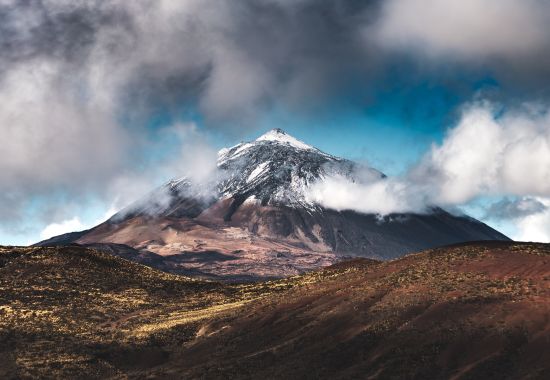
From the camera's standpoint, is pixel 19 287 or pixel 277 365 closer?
pixel 277 365

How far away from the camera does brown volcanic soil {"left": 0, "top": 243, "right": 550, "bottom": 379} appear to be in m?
64.9

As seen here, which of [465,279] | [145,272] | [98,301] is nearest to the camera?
[465,279]

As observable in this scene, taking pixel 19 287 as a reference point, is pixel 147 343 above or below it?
below

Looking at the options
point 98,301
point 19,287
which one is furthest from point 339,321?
point 19,287

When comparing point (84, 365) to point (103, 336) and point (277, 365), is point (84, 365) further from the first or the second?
point (277, 365)

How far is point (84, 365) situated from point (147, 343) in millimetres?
10155

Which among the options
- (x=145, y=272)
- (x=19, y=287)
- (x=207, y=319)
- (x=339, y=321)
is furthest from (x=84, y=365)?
(x=145, y=272)

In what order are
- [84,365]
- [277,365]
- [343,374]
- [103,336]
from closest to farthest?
1. [343,374]
2. [277,365]
3. [84,365]
4. [103,336]

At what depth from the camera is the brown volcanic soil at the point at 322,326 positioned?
6494cm

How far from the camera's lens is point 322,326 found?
3110 inches

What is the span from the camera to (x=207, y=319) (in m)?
95.8

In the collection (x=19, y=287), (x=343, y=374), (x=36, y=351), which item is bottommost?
(x=343, y=374)

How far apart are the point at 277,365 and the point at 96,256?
77131 mm

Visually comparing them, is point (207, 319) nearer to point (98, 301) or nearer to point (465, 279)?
point (98, 301)
